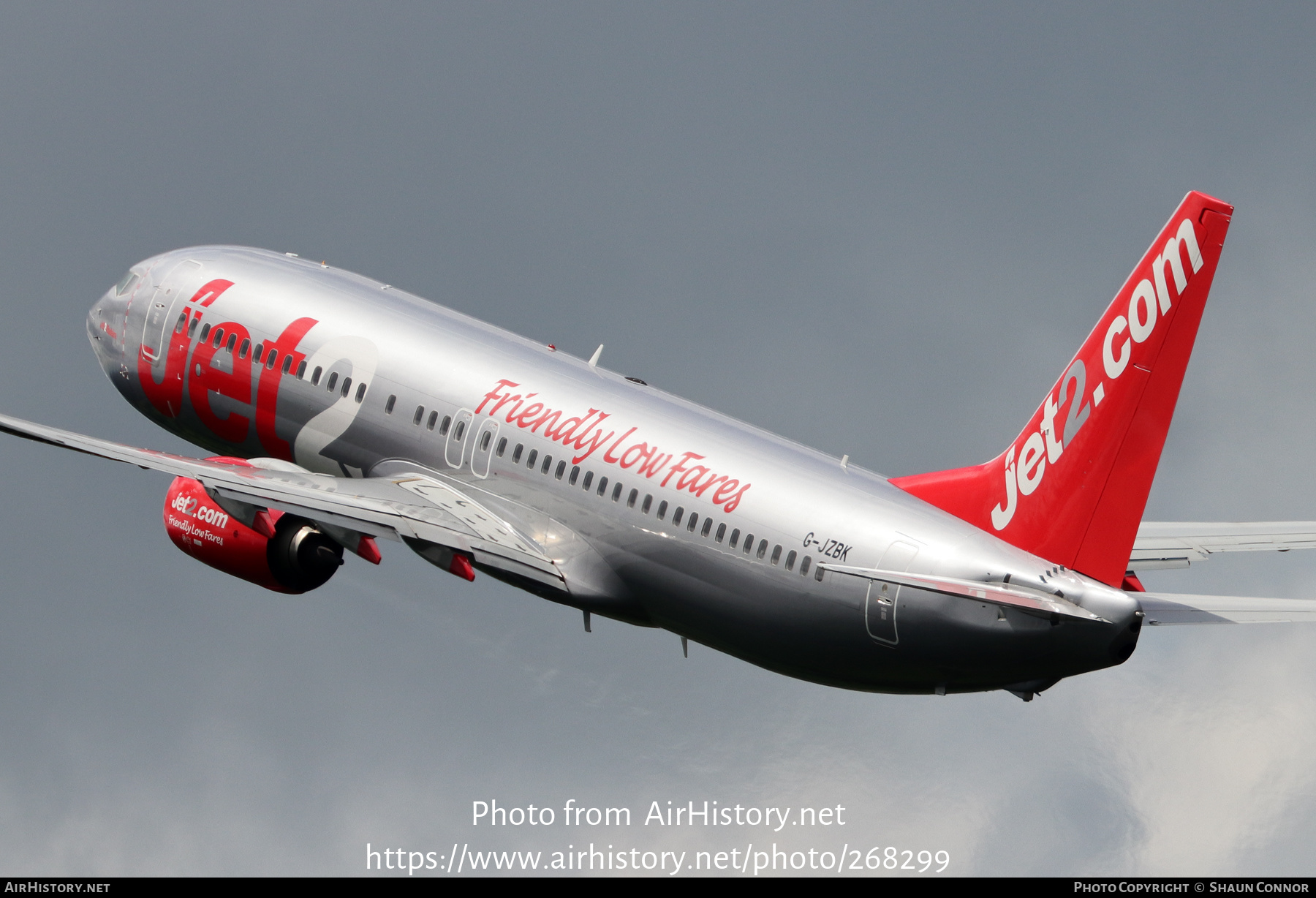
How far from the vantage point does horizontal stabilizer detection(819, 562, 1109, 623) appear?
32.0 meters

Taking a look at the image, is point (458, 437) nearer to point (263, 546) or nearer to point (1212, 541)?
point (263, 546)

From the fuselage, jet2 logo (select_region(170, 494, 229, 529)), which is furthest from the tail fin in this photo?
jet2 logo (select_region(170, 494, 229, 529))

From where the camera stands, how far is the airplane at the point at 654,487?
32125mm

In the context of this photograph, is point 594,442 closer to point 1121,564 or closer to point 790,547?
point 790,547

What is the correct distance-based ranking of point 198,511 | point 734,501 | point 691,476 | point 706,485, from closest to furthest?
point 734,501 → point 706,485 → point 691,476 → point 198,511

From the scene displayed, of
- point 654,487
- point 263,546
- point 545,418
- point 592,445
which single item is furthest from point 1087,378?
point 263,546

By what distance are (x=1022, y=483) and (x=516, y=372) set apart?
11.1m

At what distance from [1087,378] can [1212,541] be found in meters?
7.58

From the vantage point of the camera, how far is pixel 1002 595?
32.3 meters

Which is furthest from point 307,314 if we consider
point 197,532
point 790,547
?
point 790,547

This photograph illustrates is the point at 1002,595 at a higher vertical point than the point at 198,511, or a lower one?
higher

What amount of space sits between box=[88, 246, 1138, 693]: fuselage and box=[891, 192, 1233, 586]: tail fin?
2.18ft

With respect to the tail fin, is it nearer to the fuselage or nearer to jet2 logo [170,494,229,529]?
the fuselage

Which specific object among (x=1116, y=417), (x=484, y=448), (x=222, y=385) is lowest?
(x=222, y=385)
